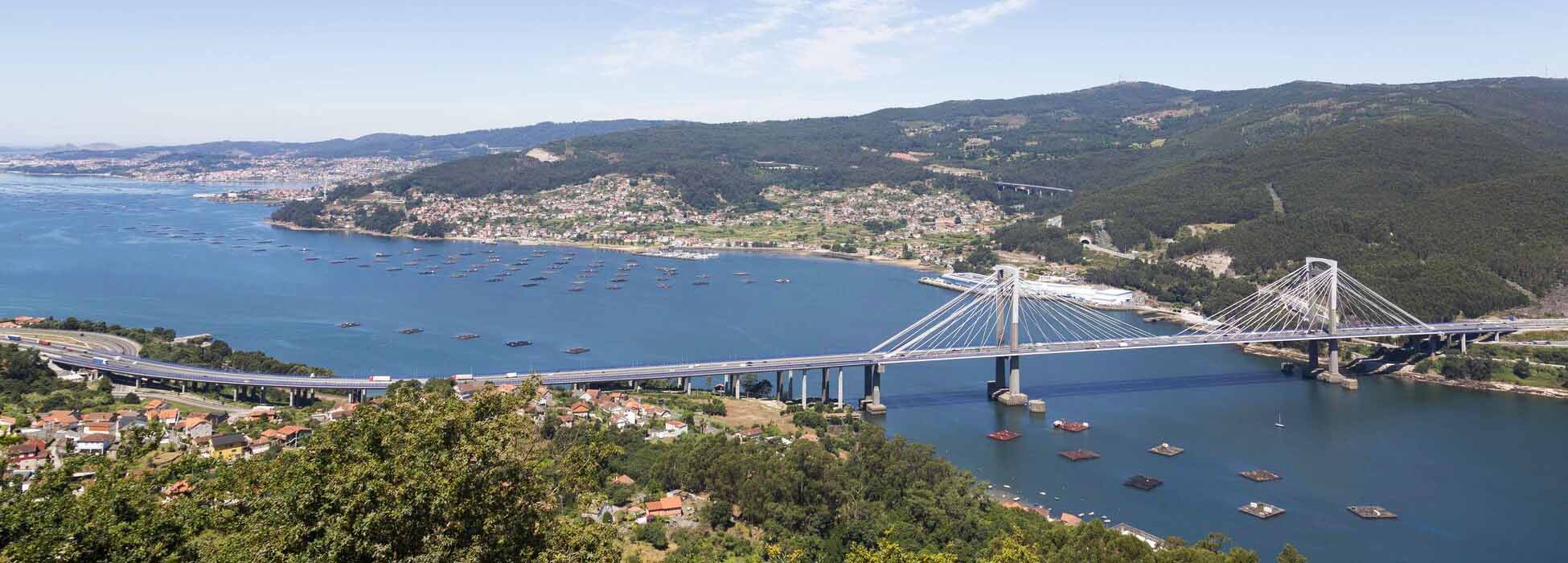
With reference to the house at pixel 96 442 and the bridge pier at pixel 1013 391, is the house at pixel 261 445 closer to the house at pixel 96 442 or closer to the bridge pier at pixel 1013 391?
the house at pixel 96 442

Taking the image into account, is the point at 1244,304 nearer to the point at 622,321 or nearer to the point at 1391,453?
the point at 1391,453

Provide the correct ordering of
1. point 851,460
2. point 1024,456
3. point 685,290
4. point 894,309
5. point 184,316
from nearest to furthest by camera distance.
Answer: point 851,460 → point 1024,456 → point 184,316 → point 894,309 → point 685,290

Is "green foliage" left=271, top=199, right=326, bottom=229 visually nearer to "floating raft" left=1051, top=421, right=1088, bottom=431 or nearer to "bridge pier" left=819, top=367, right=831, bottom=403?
"bridge pier" left=819, top=367, right=831, bottom=403

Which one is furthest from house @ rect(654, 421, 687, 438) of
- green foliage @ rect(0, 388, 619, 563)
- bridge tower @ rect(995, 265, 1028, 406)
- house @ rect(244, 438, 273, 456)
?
green foliage @ rect(0, 388, 619, 563)

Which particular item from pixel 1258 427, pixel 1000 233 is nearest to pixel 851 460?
pixel 1258 427

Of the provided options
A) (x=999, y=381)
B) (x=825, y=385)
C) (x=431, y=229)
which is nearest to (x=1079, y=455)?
(x=999, y=381)

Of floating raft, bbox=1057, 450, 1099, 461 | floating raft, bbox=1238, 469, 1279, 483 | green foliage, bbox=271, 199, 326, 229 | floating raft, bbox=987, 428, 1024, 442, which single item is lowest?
floating raft, bbox=1238, 469, 1279, 483
